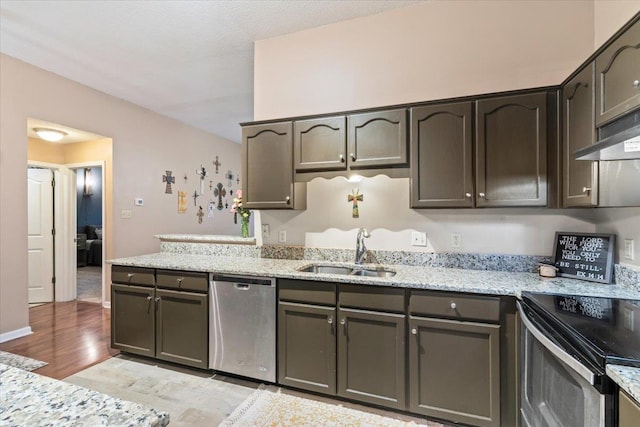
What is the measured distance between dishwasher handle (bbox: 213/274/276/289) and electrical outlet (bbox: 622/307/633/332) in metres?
1.88

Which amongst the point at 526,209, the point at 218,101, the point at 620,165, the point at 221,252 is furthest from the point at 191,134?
the point at 620,165

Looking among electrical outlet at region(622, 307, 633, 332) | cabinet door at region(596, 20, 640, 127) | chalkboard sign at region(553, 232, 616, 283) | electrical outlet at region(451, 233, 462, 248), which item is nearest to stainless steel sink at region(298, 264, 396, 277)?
electrical outlet at region(451, 233, 462, 248)

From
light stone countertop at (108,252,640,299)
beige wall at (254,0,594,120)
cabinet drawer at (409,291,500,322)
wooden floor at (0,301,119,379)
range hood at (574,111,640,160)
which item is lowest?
wooden floor at (0,301,119,379)

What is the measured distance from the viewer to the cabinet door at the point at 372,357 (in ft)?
6.61

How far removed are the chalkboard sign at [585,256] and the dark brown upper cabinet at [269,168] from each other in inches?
77.1

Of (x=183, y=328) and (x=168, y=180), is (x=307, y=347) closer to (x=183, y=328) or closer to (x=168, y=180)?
(x=183, y=328)

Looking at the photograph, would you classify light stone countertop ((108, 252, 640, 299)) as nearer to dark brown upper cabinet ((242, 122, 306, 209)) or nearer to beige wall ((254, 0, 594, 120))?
dark brown upper cabinet ((242, 122, 306, 209))

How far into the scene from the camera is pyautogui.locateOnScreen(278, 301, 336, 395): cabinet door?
7.10 feet

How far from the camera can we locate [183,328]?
8.48 ft

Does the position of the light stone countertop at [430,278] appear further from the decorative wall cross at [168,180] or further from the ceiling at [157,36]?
the decorative wall cross at [168,180]

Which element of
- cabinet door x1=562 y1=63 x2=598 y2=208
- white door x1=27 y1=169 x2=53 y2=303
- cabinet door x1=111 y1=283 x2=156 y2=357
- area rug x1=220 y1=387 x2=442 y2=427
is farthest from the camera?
white door x1=27 y1=169 x2=53 y2=303

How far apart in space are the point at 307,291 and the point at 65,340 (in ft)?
9.49

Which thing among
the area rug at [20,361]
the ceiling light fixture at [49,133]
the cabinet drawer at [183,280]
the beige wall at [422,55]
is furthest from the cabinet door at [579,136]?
the ceiling light fixture at [49,133]

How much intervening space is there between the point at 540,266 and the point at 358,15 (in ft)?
8.01
